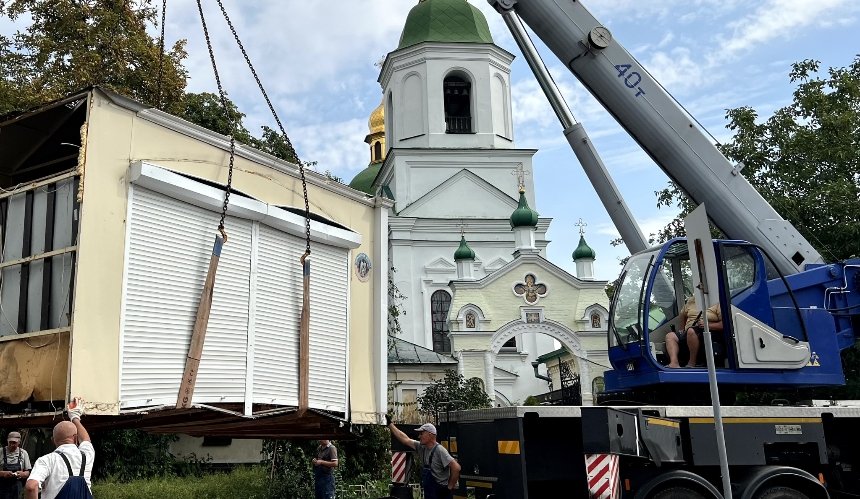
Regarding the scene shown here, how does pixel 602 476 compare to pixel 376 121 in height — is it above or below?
below

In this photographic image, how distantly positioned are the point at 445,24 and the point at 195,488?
34.0 meters

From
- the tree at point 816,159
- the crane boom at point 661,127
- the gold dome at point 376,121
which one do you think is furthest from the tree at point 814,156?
the gold dome at point 376,121

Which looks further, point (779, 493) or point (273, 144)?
point (273, 144)

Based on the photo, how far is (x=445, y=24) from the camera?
4453 centimetres

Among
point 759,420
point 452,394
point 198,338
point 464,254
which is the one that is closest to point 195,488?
point 198,338

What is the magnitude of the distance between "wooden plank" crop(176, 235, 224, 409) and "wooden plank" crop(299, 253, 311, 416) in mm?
1055

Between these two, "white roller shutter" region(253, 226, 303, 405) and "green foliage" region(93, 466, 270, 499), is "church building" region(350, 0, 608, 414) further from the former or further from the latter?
"white roller shutter" region(253, 226, 303, 405)

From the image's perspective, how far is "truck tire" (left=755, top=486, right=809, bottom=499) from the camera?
8.48 meters

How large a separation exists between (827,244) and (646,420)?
1228 centimetres

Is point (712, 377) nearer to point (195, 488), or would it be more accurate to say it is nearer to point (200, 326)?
point (200, 326)

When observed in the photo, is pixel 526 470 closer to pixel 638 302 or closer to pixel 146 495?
pixel 638 302

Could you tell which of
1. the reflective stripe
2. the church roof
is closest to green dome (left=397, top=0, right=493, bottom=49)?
the church roof

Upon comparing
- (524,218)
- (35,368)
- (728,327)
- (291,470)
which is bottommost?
(291,470)

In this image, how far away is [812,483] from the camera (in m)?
8.65
